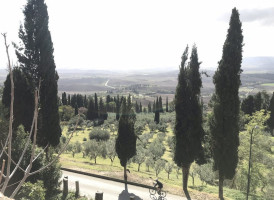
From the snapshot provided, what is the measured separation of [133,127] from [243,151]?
41.5 feet

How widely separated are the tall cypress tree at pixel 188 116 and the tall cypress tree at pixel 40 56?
11.1 m

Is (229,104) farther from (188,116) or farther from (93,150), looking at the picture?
(93,150)

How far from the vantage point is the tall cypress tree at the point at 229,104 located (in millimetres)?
18031

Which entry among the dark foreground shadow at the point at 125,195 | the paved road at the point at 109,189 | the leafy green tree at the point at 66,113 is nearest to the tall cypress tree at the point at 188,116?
the paved road at the point at 109,189

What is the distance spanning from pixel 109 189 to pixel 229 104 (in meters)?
11.4

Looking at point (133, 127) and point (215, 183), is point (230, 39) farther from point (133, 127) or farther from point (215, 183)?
point (215, 183)

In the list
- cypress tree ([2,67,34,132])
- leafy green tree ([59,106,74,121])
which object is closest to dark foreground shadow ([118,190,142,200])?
cypress tree ([2,67,34,132])

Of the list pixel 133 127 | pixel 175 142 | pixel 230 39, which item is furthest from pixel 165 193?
pixel 230 39

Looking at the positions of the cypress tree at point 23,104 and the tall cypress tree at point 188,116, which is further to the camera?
the cypress tree at point 23,104

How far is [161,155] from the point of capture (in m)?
40.7

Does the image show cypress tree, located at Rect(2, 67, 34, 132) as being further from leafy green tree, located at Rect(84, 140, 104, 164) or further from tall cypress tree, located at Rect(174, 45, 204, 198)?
leafy green tree, located at Rect(84, 140, 104, 164)

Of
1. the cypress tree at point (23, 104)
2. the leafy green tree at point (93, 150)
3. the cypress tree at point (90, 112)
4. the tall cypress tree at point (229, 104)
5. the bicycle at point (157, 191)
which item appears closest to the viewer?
the bicycle at point (157, 191)

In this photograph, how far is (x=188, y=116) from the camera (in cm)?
1853

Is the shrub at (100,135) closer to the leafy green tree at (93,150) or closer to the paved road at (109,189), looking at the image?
the leafy green tree at (93,150)
